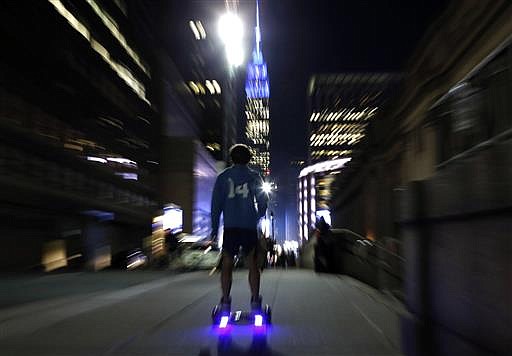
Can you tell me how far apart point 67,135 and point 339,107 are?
9264cm

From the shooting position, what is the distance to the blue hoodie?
5.51 metres

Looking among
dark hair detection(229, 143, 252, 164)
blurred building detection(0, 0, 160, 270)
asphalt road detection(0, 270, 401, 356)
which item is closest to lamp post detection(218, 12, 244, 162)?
blurred building detection(0, 0, 160, 270)

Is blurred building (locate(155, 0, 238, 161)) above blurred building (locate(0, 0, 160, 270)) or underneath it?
above

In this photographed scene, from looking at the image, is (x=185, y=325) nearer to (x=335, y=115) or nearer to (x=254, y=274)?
(x=254, y=274)

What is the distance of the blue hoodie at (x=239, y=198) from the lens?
18.1 ft

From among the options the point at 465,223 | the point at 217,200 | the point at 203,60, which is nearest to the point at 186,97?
the point at 203,60

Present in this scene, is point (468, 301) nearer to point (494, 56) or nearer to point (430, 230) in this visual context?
point (430, 230)

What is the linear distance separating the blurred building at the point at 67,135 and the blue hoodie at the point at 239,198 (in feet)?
37.0

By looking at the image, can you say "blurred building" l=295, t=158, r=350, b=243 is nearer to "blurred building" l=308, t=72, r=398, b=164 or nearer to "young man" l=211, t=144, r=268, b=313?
"blurred building" l=308, t=72, r=398, b=164

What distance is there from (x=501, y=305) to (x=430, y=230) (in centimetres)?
165

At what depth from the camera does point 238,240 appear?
17.9ft

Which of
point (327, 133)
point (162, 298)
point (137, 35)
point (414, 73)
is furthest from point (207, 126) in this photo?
point (162, 298)

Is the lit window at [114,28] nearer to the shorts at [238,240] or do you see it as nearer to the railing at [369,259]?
the railing at [369,259]

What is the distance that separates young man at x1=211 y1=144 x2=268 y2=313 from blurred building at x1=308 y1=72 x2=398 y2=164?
294 ft
